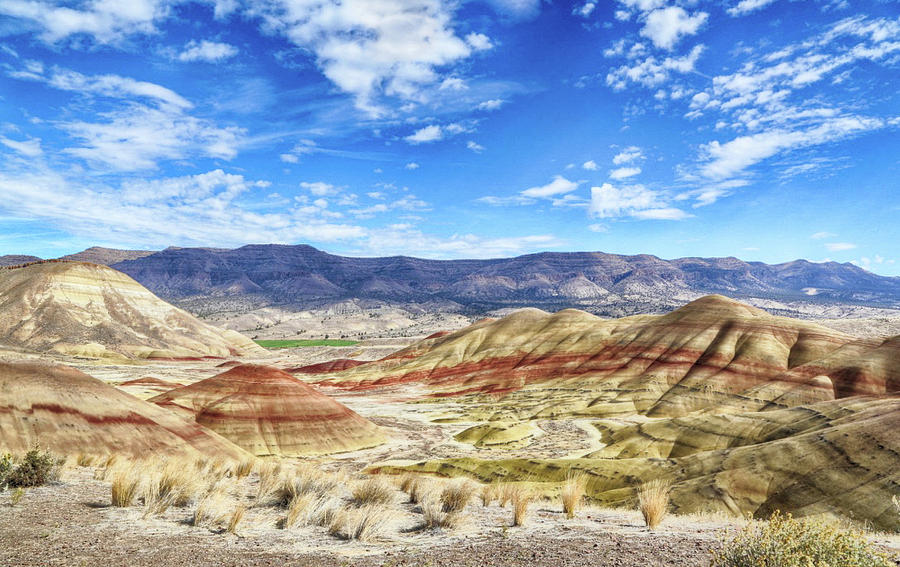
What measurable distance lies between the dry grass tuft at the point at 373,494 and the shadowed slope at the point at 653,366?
49188mm

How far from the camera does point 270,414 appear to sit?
1801 inches

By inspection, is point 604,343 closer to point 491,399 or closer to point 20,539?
point 491,399

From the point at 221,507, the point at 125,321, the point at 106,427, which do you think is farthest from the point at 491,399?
the point at 125,321

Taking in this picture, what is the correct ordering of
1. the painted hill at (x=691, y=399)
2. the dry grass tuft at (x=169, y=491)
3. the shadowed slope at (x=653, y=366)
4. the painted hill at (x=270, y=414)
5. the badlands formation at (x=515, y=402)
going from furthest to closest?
the shadowed slope at (x=653, y=366) < the painted hill at (x=270, y=414) < the badlands formation at (x=515, y=402) < the painted hill at (x=691, y=399) < the dry grass tuft at (x=169, y=491)

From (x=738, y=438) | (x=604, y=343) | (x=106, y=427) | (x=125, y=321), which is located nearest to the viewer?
(x=106, y=427)

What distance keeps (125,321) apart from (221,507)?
516 feet

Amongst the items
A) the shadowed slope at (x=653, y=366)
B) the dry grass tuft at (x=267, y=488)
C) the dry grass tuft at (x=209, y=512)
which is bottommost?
the shadowed slope at (x=653, y=366)

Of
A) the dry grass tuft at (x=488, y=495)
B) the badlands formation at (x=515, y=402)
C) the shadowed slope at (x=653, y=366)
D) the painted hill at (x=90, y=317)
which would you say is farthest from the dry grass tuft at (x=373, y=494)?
the painted hill at (x=90, y=317)

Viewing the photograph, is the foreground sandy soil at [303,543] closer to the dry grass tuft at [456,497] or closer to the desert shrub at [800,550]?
the dry grass tuft at [456,497]

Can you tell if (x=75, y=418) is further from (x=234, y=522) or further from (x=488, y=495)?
(x=488, y=495)

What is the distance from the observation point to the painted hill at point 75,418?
2173cm

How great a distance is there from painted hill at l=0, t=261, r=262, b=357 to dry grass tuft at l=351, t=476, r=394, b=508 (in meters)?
131

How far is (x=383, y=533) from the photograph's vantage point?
10680 millimetres

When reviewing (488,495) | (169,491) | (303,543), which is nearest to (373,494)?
(488,495)
